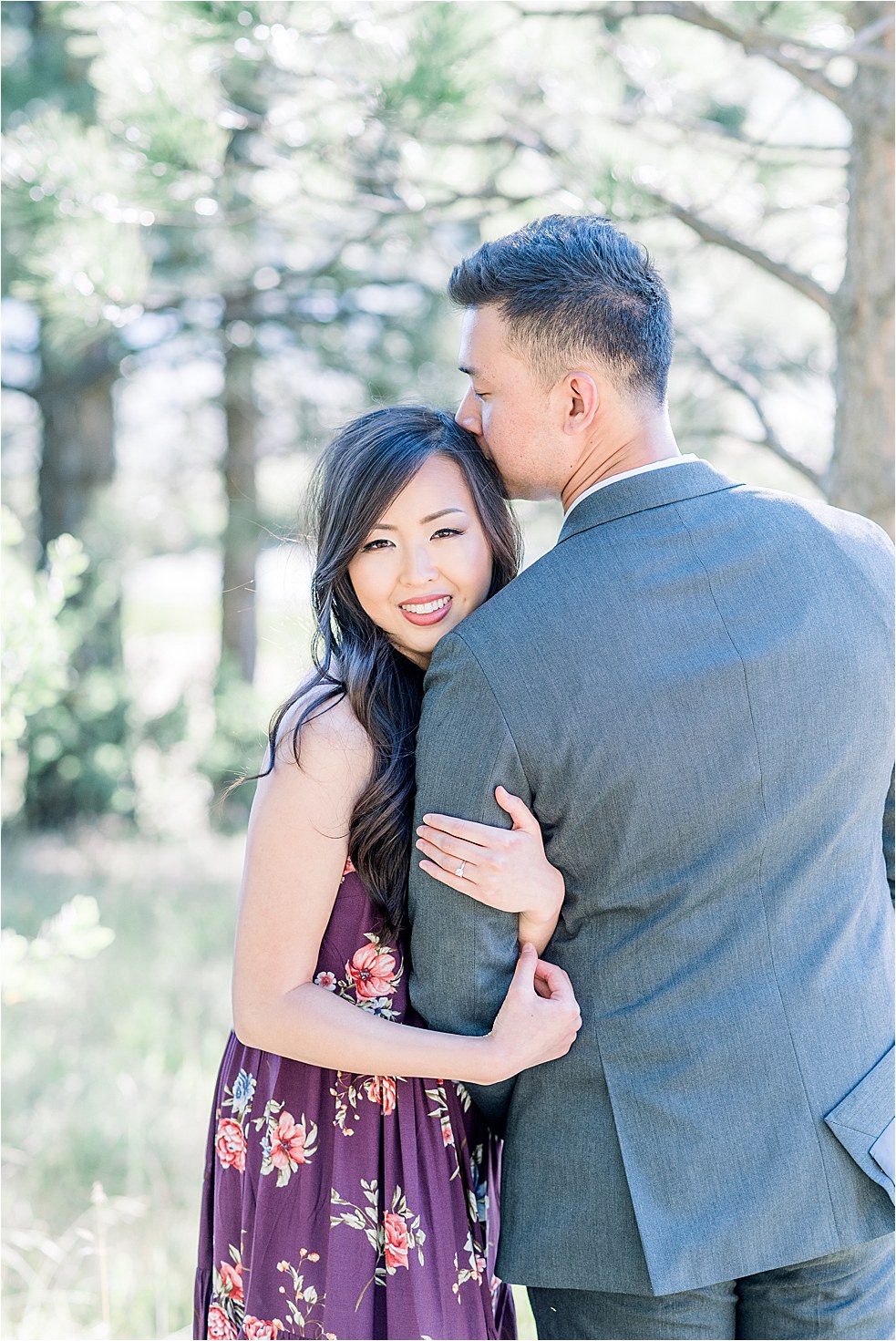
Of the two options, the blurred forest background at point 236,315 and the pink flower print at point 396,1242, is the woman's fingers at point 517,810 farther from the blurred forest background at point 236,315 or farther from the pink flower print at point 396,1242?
the blurred forest background at point 236,315

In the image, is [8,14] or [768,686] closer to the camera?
[768,686]

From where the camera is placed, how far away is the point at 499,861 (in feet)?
4.99

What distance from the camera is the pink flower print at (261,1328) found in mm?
1763

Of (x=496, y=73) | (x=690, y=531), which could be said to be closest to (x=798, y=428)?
(x=496, y=73)

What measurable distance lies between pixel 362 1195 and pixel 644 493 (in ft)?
3.42

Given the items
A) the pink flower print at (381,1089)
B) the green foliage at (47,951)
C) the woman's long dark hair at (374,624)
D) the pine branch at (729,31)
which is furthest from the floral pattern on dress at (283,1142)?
the pine branch at (729,31)

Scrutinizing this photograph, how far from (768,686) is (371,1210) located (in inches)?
35.9

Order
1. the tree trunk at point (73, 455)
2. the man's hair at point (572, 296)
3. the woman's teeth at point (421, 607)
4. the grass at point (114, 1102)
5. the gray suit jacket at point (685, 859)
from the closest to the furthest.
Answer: the gray suit jacket at point (685, 859)
the man's hair at point (572, 296)
the woman's teeth at point (421, 607)
the grass at point (114, 1102)
the tree trunk at point (73, 455)

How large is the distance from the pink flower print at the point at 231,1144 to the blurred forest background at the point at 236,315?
690 mm

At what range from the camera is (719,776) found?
4.95 ft

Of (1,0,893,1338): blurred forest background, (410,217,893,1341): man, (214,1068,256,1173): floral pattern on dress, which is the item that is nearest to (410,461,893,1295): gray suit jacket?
(410,217,893,1341): man

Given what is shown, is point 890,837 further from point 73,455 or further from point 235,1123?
point 73,455

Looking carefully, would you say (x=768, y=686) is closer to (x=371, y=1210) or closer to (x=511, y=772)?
(x=511, y=772)

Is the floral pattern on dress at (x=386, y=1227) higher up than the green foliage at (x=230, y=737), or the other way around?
the floral pattern on dress at (x=386, y=1227)
